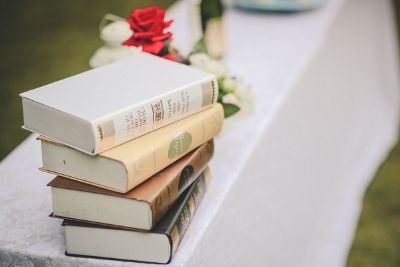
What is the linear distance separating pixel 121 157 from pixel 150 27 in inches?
14.0

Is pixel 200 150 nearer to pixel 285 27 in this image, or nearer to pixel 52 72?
pixel 285 27

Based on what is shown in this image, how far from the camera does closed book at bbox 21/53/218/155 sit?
65cm

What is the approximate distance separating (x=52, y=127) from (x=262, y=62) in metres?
0.83

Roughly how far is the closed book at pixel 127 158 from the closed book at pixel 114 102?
0.04 feet

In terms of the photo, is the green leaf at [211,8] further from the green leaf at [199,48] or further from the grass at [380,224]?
the grass at [380,224]

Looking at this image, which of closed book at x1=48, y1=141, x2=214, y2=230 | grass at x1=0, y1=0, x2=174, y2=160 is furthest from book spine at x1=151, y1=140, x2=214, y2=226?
grass at x1=0, y1=0, x2=174, y2=160

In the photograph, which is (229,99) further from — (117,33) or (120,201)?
(120,201)

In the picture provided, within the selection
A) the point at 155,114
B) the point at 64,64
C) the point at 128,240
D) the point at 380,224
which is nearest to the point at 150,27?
the point at 155,114

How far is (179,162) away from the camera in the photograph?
2.44ft

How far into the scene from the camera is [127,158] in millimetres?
650

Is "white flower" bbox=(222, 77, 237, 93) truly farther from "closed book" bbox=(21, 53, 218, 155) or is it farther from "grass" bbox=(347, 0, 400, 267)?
"grass" bbox=(347, 0, 400, 267)

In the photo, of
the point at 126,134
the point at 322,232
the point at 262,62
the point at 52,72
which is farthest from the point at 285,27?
the point at 52,72

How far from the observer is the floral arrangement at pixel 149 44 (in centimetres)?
94

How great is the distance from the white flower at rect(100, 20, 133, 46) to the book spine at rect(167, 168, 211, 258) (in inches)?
10.5
